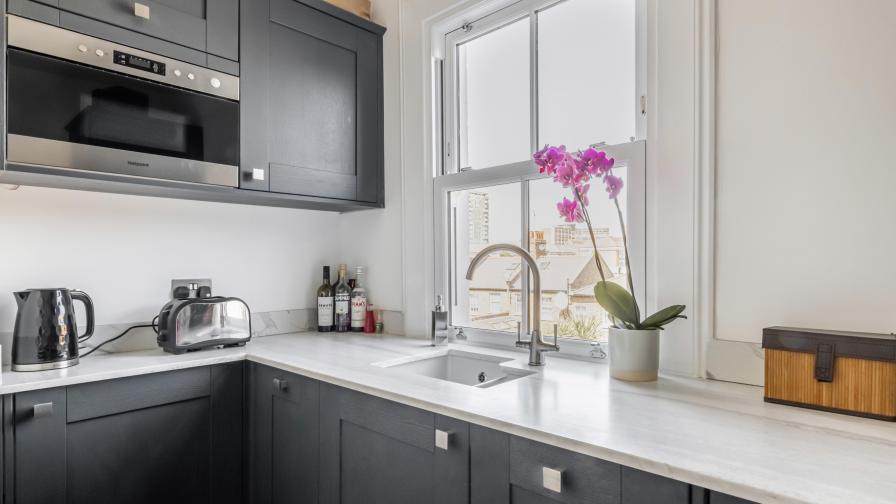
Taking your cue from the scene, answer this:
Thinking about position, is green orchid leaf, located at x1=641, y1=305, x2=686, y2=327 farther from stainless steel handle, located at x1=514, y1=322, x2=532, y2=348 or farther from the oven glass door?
the oven glass door

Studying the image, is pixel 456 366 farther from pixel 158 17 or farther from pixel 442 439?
pixel 158 17

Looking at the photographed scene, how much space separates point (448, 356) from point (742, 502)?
123 cm

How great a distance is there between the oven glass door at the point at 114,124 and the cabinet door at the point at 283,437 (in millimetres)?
754

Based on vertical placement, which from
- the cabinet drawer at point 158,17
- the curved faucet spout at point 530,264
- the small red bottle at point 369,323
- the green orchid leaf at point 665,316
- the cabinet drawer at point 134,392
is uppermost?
the cabinet drawer at point 158,17

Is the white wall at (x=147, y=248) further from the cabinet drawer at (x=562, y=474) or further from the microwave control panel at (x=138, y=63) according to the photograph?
the cabinet drawer at (x=562, y=474)

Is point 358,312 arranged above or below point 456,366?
above

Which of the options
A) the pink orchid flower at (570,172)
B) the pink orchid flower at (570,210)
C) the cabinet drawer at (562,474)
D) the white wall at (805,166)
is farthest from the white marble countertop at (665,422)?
the pink orchid flower at (570,172)

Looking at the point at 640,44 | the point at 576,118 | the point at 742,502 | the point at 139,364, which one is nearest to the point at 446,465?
the point at 742,502

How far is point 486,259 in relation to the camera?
6.73ft

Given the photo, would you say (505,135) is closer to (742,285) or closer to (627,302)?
(627,302)

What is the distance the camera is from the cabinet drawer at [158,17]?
157 cm

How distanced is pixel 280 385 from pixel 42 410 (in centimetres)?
63

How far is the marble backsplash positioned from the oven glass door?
2.10 feet

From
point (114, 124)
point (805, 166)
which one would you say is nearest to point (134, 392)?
point (114, 124)
